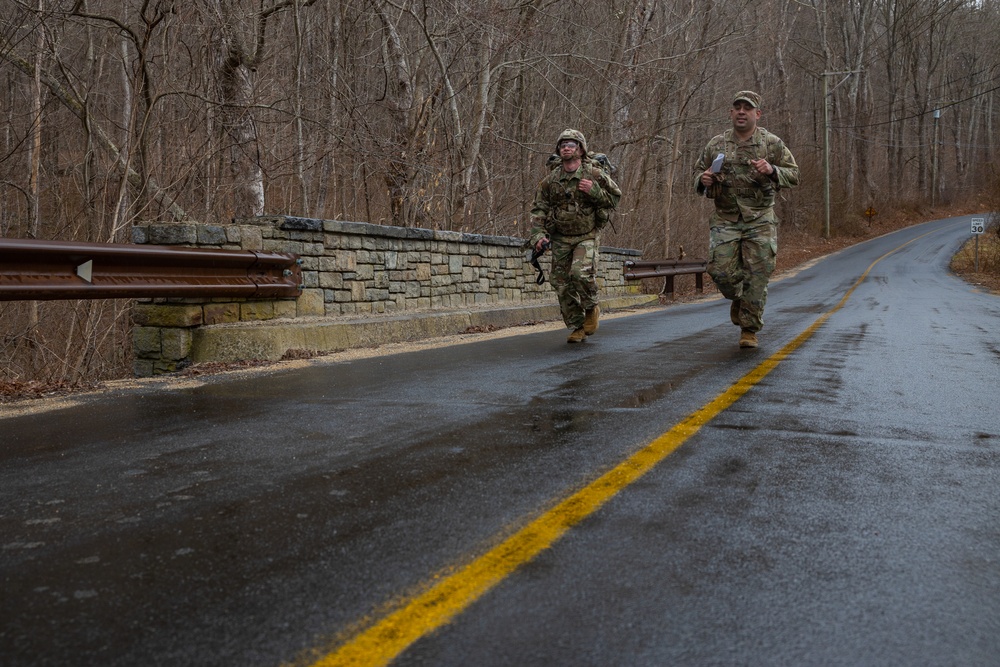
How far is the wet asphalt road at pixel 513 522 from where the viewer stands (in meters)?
2.00

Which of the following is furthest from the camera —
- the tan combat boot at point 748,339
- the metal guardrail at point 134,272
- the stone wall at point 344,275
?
the tan combat boot at point 748,339

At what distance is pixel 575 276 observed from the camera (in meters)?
8.83

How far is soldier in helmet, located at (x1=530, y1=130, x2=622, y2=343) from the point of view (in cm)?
878

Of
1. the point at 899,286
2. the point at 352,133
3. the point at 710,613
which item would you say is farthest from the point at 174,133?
the point at 899,286

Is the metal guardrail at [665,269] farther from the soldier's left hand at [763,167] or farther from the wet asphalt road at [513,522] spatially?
the wet asphalt road at [513,522]

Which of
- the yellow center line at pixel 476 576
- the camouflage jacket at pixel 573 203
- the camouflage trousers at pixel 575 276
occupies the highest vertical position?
the camouflage jacket at pixel 573 203

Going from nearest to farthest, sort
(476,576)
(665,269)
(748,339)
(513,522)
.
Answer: (476,576)
(513,522)
(748,339)
(665,269)

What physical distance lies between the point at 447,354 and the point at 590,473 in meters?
4.84

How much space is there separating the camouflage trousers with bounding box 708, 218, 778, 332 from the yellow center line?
4310 mm

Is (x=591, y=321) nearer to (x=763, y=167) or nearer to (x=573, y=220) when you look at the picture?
(x=573, y=220)

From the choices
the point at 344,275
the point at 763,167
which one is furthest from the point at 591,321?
the point at 344,275

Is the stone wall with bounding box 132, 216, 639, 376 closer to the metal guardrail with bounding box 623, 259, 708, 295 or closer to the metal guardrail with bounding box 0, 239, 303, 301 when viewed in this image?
the metal guardrail with bounding box 0, 239, 303, 301

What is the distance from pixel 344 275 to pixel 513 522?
7.30 meters

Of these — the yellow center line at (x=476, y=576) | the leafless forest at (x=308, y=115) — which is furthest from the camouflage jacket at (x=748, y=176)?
the leafless forest at (x=308, y=115)
